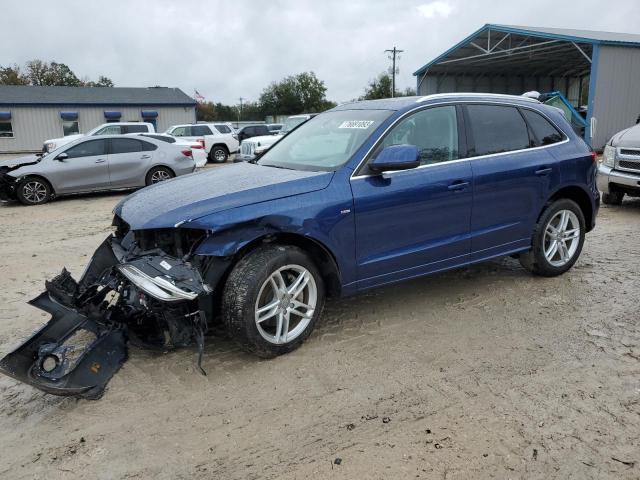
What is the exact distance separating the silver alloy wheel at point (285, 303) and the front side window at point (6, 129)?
38346 millimetres

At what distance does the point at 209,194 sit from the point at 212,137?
20.0 meters

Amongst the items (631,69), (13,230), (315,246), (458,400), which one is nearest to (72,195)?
(13,230)

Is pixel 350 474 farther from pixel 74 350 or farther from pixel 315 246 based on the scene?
pixel 74 350

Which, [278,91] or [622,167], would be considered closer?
[622,167]

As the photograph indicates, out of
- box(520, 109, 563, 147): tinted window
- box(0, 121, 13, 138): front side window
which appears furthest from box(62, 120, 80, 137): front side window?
box(520, 109, 563, 147): tinted window

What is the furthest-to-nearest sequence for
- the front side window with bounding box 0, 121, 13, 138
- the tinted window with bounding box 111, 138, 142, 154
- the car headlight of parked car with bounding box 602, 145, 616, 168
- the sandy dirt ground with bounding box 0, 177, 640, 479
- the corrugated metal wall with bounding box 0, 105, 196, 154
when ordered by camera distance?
the corrugated metal wall with bounding box 0, 105, 196, 154, the front side window with bounding box 0, 121, 13, 138, the tinted window with bounding box 111, 138, 142, 154, the car headlight of parked car with bounding box 602, 145, 616, 168, the sandy dirt ground with bounding box 0, 177, 640, 479

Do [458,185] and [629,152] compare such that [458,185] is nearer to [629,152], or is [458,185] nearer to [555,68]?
[629,152]

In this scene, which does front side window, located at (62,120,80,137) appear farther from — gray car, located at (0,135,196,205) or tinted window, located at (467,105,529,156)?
tinted window, located at (467,105,529,156)

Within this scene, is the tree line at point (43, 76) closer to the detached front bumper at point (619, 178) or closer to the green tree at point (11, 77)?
the green tree at point (11, 77)

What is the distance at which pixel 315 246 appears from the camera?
3.85 metres

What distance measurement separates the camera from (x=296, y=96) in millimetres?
71312

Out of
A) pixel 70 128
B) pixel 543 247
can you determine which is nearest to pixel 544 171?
pixel 543 247

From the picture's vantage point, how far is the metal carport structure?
2055 centimetres

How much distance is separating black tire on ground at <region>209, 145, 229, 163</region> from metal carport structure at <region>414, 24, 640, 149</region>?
1340 cm
